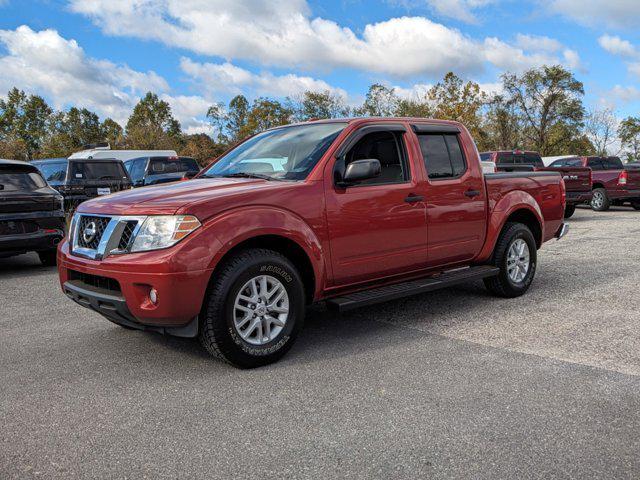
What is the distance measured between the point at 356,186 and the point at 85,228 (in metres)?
2.11

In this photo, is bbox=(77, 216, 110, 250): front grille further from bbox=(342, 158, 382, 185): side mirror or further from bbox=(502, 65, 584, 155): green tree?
bbox=(502, 65, 584, 155): green tree

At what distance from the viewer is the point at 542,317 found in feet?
17.1

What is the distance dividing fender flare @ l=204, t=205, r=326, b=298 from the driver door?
0.60 ft

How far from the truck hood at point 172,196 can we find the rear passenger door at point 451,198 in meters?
1.62

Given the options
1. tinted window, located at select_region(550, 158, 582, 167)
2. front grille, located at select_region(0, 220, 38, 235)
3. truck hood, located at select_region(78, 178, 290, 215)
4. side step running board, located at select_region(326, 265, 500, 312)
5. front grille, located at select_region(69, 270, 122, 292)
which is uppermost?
tinted window, located at select_region(550, 158, 582, 167)

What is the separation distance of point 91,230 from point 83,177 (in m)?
9.28

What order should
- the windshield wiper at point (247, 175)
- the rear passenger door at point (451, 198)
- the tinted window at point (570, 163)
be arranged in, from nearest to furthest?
the windshield wiper at point (247, 175) → the rear passenger door at point (451, 198) → the tinted window at point (570, 163)

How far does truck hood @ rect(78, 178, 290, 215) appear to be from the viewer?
3.74m

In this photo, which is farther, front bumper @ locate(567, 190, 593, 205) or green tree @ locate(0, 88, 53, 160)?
green tree @ locate(0, 88, 53, 160)

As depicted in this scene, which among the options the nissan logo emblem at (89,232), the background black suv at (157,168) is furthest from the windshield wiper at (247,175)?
the background black suv at (157,168)

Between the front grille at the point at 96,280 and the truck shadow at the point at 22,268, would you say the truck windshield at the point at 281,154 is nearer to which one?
the front grille at the point at 96,280

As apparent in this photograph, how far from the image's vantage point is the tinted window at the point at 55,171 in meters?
12.5

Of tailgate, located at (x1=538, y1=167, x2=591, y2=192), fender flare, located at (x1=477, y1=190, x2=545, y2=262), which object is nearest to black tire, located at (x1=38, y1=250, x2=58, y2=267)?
fender flare, located at (x1=477, y1=190, x2=545, y2=262)

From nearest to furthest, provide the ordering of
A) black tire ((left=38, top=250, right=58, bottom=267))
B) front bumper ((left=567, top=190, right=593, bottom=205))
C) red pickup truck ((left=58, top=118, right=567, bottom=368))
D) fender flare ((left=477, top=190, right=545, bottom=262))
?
red pickup truck ((left=58, top=118, right=567, bottom=368)), fender flare ((left=477, top=190, right=545, bottom=262)), black tire ((left=38, top=250, right=58, bottom=267)), front bumper ((left=567, top=190, right=593, bottom=205))
